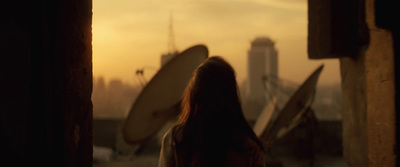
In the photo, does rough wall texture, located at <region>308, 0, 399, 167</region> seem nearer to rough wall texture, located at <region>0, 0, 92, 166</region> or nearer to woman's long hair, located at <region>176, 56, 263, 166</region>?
woman's long hair, located at <region>176, 56, 263, 166</region>

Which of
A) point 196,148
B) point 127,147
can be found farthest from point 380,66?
point 127,147

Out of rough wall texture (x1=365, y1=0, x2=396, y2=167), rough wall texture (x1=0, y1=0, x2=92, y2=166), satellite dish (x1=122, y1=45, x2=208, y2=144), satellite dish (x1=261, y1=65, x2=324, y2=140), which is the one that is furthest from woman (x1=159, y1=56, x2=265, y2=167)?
satellite dish (x1=261, y1=65, x2=324, y2=140)

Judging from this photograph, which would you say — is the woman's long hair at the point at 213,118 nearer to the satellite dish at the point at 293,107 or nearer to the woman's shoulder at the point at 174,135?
the woman's shoulder at the point at 174,135

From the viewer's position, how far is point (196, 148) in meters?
1.68

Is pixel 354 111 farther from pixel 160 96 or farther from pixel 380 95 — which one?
pixel 160 96

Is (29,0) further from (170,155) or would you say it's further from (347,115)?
(347,115)

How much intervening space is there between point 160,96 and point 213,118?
14.7 feet

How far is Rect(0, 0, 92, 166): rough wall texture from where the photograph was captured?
1.65 metres

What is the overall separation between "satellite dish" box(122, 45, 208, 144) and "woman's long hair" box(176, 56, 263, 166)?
13.6ft

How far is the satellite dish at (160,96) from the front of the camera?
5.93 m

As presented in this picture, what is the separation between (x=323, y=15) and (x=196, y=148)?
231cm

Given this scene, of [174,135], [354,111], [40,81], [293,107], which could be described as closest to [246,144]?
[174,135]

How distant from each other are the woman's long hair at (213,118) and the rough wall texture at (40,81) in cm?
66

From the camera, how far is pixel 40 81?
175 centimetres
